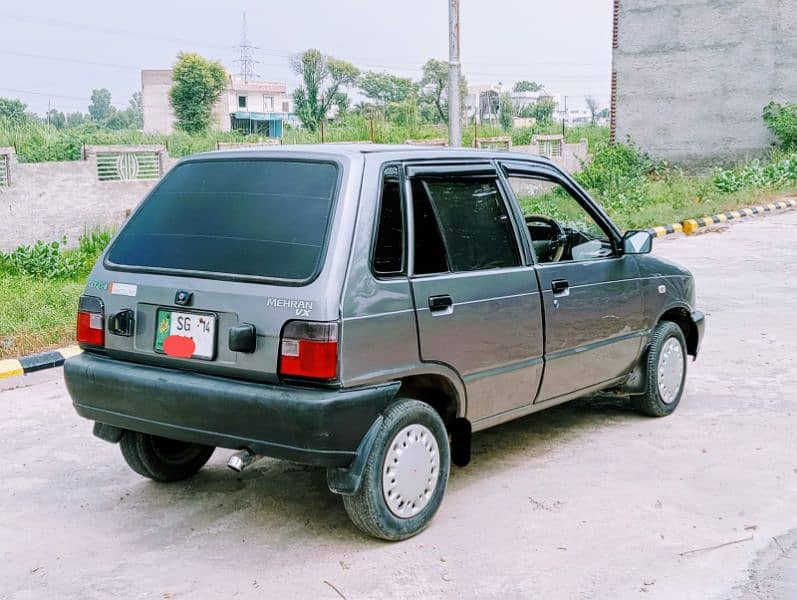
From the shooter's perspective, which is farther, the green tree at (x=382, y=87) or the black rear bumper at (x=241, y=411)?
the green tree at (x=382, y=87)

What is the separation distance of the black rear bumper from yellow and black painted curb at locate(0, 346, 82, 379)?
3.37 meters

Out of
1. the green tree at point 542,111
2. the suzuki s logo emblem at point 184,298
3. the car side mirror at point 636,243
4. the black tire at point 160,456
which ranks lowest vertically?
the black tire at point 160,456

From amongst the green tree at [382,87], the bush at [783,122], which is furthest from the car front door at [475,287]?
the green tree at [382,87]

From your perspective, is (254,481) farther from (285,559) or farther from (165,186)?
(165,186)

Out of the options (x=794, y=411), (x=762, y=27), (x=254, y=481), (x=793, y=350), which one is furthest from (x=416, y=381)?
(x=762, y=27)

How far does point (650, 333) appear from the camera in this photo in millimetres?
6125

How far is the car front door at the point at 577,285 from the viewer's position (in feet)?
17.4

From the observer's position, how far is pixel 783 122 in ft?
88.8

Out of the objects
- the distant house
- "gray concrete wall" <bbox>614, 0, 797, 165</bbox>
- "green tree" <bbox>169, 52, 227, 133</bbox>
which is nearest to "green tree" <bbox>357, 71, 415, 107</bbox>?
the distant house

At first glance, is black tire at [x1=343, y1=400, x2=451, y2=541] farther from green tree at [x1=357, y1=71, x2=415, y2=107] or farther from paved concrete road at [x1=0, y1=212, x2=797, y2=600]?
green tree at [x1=357, y1=71, x2=415, y2=107]

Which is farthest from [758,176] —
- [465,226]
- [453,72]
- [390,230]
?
[390,230]

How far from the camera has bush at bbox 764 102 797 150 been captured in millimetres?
26938

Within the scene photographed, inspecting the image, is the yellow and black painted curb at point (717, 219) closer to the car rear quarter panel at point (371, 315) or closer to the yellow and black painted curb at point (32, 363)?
the yellow and black painted curb at point (32, 363)

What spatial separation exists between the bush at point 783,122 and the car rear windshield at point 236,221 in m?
25.5
